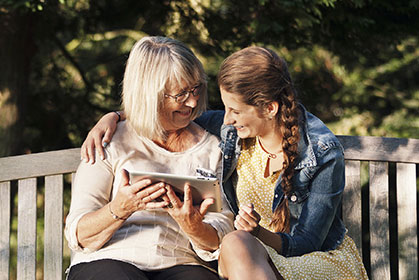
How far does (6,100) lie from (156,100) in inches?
86.8

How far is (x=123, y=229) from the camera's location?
9.65 ft

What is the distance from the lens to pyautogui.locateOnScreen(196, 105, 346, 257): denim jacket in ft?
9.65

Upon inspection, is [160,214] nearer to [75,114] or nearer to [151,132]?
[151,132]

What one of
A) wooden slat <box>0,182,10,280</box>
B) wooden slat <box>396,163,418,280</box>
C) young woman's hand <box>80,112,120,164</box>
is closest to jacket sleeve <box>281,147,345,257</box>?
wooden slat <box>396,163,418,280</box>

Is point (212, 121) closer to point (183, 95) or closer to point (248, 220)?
point (183, 95)

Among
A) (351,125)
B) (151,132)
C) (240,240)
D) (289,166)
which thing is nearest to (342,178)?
(289,166)

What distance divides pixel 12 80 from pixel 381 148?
279 centimetres

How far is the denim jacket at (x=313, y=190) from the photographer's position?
2.94 metres

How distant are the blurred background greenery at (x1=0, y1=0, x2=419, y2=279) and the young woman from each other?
51.9 inches

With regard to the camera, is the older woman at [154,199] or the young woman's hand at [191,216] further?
the older woman at [154,199]

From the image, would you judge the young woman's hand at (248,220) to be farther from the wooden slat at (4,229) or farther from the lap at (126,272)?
the wooden slat at (4,229)

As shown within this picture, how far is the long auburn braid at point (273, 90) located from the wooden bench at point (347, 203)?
534 mm

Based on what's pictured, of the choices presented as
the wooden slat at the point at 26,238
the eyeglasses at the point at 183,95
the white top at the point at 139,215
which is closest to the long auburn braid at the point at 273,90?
the eyeglasses at the point at 183,95

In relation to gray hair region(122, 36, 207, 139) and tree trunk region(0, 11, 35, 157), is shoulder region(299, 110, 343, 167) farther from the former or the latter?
tree trunk region(0, 11, 35, 157)
